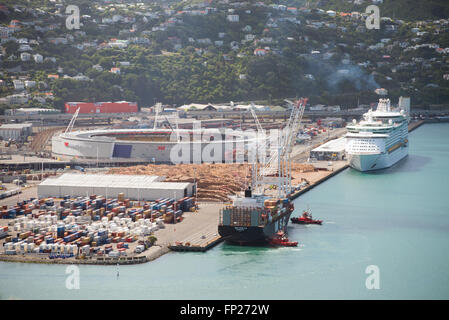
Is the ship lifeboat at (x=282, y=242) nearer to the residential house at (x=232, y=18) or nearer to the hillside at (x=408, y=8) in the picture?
the residential house at (x=232, y=18)

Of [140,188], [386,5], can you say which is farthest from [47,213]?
[386,5]

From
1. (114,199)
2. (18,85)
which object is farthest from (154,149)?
(18,85)

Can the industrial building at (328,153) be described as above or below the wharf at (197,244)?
above

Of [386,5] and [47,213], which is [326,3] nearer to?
[386,5]

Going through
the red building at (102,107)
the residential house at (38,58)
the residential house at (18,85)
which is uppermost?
the residential house at (38,58)

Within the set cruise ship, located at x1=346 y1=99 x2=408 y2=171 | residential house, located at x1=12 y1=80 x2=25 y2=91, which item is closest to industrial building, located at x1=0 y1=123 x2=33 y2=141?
residential house, located at x1=12 y1=80 x2=25 y2=91

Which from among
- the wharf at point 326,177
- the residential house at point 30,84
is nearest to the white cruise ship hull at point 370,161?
the wharf at point 326,177

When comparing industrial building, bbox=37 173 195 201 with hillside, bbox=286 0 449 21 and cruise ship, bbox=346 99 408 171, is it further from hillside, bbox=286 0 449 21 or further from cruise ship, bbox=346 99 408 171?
hillside, bbox=286 0 449 21
